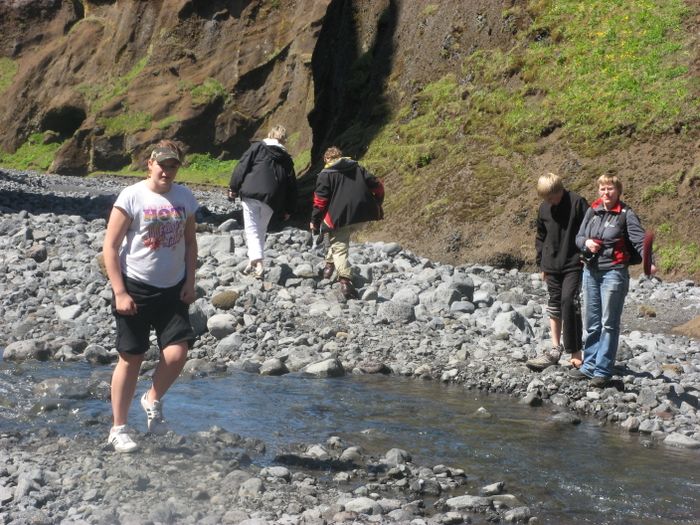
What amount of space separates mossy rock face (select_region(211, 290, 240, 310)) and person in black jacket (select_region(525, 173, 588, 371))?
3.81m

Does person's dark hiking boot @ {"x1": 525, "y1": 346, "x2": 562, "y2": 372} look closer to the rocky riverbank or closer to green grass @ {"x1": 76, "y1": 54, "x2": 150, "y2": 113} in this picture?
the rocky riverbank

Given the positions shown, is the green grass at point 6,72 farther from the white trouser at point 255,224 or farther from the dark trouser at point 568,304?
the dark trouser at point 568,304

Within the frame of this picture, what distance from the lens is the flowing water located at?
6672mm

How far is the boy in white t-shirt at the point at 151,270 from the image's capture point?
6.61 m

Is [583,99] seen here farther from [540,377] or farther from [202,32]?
[202,32]

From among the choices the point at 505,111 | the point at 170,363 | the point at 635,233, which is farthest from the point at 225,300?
the point at 505,111

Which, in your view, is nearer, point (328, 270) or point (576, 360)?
point (576, 360)

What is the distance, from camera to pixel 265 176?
13.2 metres

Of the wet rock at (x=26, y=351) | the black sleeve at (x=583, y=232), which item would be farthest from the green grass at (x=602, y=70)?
the wet rock at (x=26, y=351)

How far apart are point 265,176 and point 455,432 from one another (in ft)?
19.2

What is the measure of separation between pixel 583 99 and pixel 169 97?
3621 cm

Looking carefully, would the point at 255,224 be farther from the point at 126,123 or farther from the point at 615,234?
the point at 126,123

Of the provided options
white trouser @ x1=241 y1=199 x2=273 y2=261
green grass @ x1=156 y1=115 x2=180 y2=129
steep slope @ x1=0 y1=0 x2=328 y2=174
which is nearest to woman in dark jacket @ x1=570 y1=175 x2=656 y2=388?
white trouser @ x1=241 y1=199 x2=273 y2=261

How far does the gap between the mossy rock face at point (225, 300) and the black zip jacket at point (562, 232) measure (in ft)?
12.9
